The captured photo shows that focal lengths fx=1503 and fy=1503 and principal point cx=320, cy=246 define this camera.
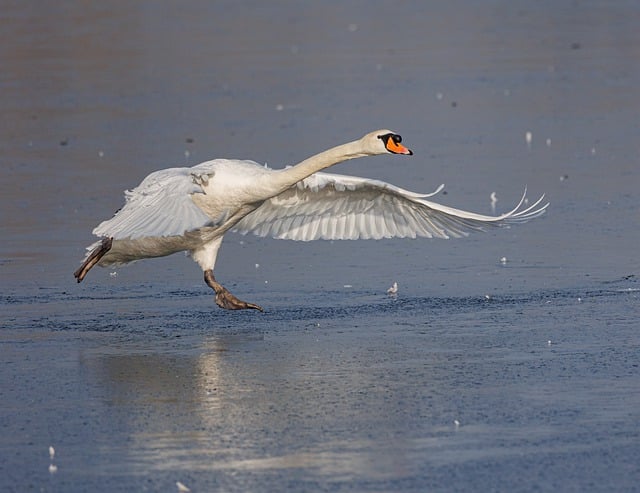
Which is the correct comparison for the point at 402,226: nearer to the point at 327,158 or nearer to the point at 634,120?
the point at 327,158

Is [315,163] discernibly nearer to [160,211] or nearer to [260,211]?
[160,211]

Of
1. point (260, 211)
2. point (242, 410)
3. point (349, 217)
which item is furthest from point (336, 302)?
point (242, 410)

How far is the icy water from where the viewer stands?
21.3 feet

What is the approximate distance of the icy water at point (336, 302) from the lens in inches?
255

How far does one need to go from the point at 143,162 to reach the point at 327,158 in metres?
5.79

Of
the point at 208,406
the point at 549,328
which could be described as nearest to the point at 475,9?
the point at 549,328

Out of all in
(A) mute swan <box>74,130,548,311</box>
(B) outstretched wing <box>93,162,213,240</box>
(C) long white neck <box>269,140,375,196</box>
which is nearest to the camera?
(B) outstretched wing <box>93,162,213,240</box>

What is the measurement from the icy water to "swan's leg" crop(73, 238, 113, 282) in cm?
22

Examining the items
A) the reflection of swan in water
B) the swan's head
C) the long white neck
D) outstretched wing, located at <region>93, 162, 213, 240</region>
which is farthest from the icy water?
the swan's head

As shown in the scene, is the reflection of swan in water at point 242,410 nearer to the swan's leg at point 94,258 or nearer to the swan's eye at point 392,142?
the swan's leg at point 94,258

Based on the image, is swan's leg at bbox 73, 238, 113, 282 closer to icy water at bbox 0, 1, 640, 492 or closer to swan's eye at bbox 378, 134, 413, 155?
icy water at bbox 0, 1, 640, 492

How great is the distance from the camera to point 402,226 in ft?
35.5

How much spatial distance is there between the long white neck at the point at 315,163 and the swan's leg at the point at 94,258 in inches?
45.8

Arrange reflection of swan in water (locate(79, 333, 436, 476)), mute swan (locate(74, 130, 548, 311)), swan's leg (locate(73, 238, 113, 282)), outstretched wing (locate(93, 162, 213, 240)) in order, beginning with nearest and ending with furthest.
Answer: reflection of swan in water (locate(79, 333, 436, 476))
outstretched wing (locate(93, 162, 213, 240))
mute swan (locate(74, 130, 548, 311))
swan's leg (locate(73, 238, 113, 282))
